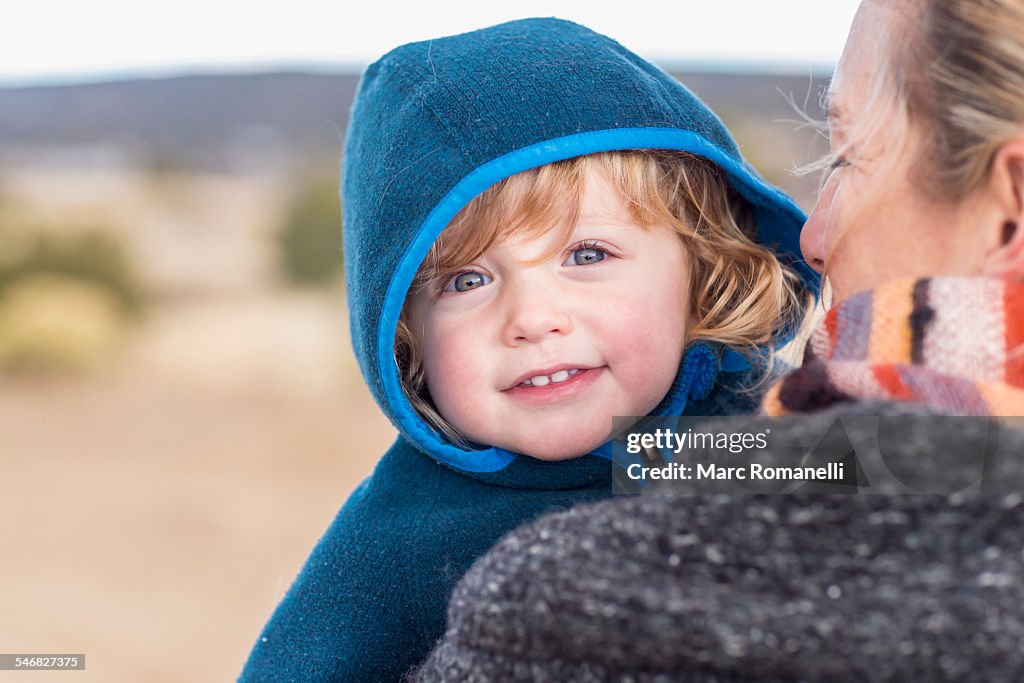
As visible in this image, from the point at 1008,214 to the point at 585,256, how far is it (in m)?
0.82

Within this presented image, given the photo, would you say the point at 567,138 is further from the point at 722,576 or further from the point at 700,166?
the point at 722,576

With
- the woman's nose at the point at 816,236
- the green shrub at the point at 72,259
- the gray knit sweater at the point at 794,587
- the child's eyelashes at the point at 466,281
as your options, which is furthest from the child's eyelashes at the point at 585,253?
the green shrub at the point at 72,259

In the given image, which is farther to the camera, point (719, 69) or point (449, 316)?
point (719, 69)

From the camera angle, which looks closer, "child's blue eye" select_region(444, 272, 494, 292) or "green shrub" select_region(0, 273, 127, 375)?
"child's blue eye" select_region(444, 272, 494, 292)

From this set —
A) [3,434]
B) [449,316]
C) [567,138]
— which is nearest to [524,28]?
[567,138]

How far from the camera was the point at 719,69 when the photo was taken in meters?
14.7

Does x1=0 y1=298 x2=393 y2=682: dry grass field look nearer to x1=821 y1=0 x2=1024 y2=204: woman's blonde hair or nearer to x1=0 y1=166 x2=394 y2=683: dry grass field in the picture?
x1=0 y1=166 x2=394 y2=683: dry grass field

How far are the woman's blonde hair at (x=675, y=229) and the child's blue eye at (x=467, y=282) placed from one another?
0.03m

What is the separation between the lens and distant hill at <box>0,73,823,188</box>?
16500mm

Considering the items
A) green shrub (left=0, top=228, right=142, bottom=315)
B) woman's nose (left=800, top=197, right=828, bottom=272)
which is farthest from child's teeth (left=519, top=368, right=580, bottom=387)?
green shrub (left=0, top=228, right=142, bottom=315)

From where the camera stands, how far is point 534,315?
1.85 meters

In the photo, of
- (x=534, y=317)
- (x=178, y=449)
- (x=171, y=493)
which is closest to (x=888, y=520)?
(x=534, y=317)

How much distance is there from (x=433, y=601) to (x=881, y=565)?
104 cm

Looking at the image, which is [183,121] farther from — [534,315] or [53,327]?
[534,315]
